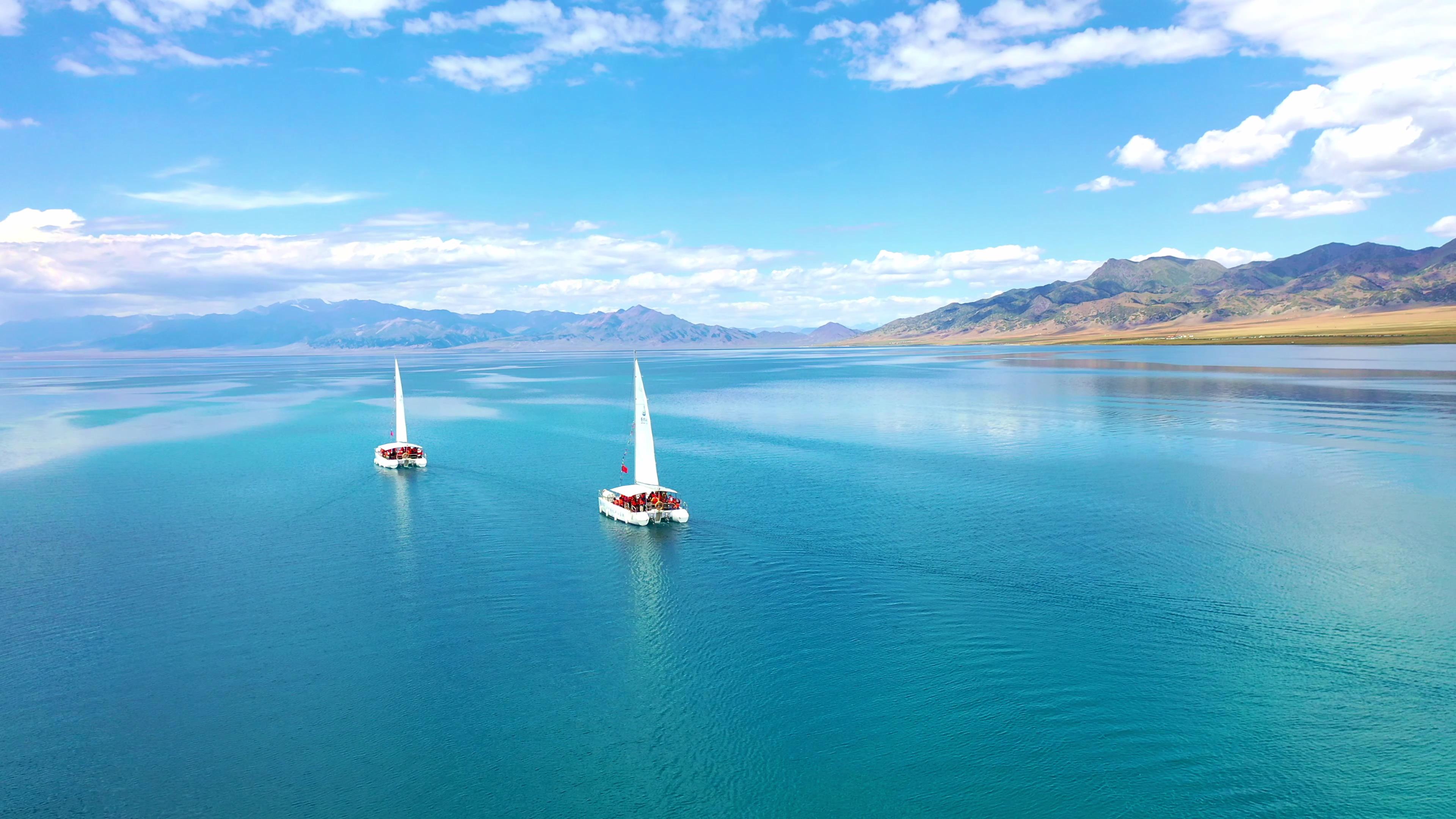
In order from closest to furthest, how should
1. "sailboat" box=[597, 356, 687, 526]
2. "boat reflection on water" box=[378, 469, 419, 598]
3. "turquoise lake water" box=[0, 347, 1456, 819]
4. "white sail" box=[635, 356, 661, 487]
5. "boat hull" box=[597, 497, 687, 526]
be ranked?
"turquoise lake water" box=[0, 347, 1456, 819], "boat reflection on water" box=[378, 469, 419, 598], "boat hull" box=[597, 497, 687, 526], "sailboat" box=[597, 356, 687, 526], "white sail" box=[635, 356, 661, 487]

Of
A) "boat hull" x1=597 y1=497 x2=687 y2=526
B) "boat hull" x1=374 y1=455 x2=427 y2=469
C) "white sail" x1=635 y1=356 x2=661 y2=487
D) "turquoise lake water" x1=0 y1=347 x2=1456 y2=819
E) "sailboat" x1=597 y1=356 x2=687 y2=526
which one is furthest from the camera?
"boat hull" x1=374 y1=455 x2=427 y2=469

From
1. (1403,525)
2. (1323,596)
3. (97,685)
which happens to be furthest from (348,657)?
(1403,525)

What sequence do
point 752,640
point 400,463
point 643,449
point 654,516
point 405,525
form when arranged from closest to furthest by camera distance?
point 752,640 → point 654,516 → point 405,525 → point 643,449 → point 400,463

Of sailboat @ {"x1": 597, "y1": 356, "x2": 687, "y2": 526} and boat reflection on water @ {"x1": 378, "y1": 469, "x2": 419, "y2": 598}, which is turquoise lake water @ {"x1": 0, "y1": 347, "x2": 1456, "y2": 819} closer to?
boat reflection on water @ {"x1": 378, "y1": 469, "x2": 419, "y2": 598}

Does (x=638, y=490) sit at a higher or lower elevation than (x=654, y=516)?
higher

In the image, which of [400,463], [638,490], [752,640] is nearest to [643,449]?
[638,490]

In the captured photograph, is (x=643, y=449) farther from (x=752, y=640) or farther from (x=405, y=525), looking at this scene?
(x=752, y=640)

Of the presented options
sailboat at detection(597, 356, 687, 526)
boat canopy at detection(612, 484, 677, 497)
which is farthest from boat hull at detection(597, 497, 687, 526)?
boat canopy at detection(612, 484, 677, 497)
